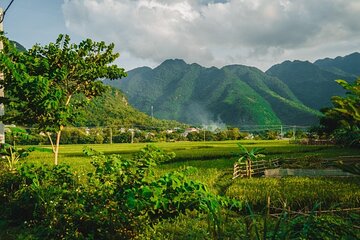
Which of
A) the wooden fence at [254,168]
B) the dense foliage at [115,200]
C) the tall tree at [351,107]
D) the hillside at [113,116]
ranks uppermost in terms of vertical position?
the hillside at [113,116]

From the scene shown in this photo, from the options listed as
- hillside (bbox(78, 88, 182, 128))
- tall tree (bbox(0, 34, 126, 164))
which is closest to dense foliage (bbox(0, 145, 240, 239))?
tall tree (bbox(0, 34, 126, 164))

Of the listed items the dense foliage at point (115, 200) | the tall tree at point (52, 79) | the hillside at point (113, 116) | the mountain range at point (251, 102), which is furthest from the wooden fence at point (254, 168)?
the mountain range at point (251, 102)

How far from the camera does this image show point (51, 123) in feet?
37.9

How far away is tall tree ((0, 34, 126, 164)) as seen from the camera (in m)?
10.3

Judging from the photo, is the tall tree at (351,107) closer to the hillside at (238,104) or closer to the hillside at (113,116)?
the hillside at (113,116)

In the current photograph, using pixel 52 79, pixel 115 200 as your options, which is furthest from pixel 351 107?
pixel 52 79

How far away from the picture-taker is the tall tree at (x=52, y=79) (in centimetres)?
1030

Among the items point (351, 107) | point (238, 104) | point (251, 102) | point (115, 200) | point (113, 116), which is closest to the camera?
point (351, 107)

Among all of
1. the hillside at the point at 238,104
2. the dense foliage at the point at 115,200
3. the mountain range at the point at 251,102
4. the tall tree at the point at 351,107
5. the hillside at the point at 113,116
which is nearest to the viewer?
the tall tree at the point at 351,107

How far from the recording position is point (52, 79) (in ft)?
37.8

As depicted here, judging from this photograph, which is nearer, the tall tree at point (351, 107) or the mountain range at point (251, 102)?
the tall tree at point (351, 107)

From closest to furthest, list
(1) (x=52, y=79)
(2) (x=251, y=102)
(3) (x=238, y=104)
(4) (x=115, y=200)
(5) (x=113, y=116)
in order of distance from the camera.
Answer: (4) (x=115, y=200), (1) (x=52, y=79), (5) (x=113, y=116), (2) (x=251, y=102), (3) (x=238, y=104)

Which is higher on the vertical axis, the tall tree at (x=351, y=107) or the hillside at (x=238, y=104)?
the hillside at (x=238, y=104)

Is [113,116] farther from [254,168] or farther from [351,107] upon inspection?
[351,107]
